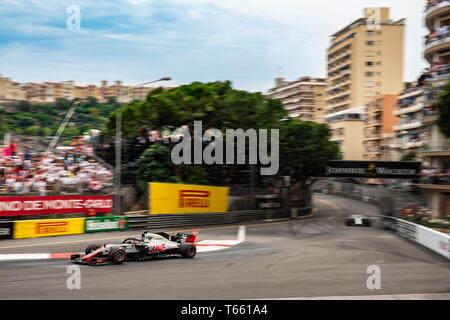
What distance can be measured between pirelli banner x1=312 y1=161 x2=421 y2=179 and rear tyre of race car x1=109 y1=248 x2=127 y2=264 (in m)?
30.9

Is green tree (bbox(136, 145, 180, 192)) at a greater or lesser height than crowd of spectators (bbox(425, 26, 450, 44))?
lesser

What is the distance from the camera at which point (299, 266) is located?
Result: 1467cm

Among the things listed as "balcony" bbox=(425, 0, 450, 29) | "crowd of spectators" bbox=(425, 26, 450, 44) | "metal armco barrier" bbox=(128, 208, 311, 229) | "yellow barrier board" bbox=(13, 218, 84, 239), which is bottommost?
"metal armco barrier" bbox=(128, 208, 311, 229)

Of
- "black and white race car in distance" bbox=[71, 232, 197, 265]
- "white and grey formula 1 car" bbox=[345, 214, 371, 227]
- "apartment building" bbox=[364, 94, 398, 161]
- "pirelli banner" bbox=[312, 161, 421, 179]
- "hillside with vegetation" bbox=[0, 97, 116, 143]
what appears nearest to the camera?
"black and white race car in distance" bbox=[71, 232, 197, 265]

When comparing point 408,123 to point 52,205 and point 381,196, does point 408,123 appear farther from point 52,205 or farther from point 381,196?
point 52,205

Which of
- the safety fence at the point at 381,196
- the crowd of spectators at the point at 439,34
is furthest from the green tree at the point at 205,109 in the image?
the crowd of spectators at the point at 439,34

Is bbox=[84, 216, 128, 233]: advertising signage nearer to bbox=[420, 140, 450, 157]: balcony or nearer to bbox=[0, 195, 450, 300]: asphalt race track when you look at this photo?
bbox=[0, 195, 450, 300]: asphalt race track

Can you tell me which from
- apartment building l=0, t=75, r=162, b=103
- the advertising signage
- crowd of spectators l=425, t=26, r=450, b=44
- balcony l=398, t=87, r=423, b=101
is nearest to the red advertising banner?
the advertising signage

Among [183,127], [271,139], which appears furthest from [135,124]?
[271,139]

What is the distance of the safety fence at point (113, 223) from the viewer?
66.7 ft

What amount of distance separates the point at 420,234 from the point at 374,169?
20532 mm

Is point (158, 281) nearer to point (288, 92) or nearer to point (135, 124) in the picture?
point (135, 124)

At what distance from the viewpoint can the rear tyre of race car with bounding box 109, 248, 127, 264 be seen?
13797 mm
